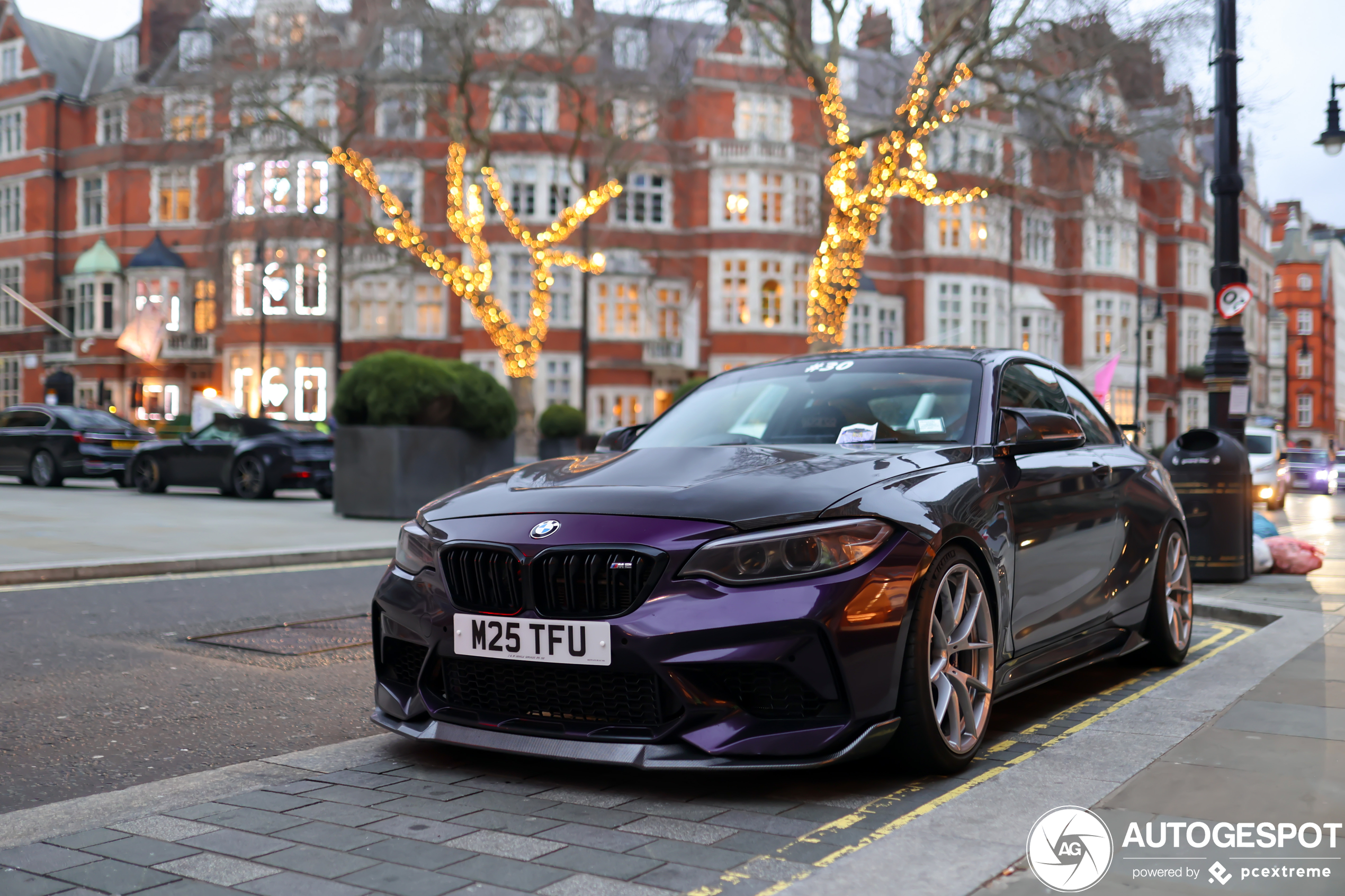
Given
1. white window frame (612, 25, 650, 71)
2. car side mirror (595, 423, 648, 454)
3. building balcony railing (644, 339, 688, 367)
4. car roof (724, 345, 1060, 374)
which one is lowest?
car side mirror (595, 423, 648, 454)

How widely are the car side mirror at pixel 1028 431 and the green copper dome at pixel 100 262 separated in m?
49.1

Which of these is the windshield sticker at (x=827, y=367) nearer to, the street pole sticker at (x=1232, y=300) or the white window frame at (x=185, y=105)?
the street pole sticker at (x=1232, y=300)

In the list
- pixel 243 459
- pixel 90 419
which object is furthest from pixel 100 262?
pixel 243 459

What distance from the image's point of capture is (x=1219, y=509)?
9.86 m

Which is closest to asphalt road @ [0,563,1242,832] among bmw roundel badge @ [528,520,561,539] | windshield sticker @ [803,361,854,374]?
bmw roundel badge @ [528,520,561,539]

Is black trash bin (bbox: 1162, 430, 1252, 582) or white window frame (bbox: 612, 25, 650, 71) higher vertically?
white window frame (bbox: 612, 25, 650, 71)

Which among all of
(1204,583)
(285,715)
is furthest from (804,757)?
(1204,583)

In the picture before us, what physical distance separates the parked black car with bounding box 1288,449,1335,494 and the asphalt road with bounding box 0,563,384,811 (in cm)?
3744

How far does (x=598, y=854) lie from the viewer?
3316mm

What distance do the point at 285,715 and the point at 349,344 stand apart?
40.9 meters

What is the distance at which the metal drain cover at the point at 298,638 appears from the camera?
269 inches

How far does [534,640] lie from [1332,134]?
1668cm

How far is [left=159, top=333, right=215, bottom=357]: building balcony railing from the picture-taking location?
156 feet

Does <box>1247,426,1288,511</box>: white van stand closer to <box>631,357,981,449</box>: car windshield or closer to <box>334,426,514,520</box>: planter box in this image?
<box>334,426,514,520</box>: planter box
